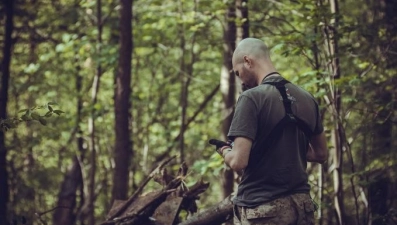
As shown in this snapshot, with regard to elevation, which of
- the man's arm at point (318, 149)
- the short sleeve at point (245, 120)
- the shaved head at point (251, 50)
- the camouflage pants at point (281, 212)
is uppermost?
the shaved head at point (251, 50)

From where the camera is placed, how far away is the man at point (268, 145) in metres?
3.79

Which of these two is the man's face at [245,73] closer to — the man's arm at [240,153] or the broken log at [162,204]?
the man's arm at [240,153]

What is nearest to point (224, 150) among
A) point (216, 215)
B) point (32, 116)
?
point (32, 116)

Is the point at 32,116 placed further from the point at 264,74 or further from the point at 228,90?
the point at 228,90

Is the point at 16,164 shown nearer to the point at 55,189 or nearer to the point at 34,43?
the point at 55,189

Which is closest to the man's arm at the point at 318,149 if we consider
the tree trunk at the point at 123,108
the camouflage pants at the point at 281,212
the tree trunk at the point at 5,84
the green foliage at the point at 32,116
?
the camouflage pants at the point at 281,212

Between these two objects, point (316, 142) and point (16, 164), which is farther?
point (16, 164)

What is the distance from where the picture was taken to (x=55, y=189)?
1839cm

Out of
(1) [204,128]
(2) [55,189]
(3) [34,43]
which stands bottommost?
(2) [55,189]

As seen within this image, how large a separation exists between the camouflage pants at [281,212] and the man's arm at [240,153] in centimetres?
36

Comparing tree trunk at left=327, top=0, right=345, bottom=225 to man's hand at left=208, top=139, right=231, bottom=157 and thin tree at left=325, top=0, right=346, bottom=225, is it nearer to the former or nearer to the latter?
thin tree at left=325, top=0, right=346, bottom=225

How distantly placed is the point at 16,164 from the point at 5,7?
9.68m

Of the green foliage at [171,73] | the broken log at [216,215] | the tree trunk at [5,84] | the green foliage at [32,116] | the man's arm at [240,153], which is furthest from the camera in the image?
the tree trunk at [5,84]

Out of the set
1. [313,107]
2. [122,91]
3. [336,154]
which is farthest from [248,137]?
[122,91]
